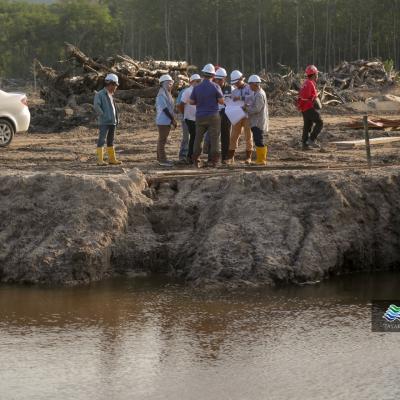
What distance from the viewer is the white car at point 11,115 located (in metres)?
18.4

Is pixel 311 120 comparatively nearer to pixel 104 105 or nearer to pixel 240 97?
pixel 240 97

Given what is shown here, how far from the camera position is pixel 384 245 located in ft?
40.1

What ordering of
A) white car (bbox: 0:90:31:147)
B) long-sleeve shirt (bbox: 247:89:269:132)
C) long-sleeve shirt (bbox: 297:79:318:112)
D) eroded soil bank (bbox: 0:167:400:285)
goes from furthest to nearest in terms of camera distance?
white car (bbox: 0:90:31:147)
long-sleeve shirt (bbox: 297:79:318:112)
long-sleeve shirt (bbox: 247:89:269:132)
eroded soil bank (bbox: 0:167:400:285)

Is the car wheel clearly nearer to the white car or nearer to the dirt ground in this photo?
the white car

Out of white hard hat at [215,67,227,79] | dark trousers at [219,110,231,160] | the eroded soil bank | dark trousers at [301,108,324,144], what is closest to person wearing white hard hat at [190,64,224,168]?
white hard hat at [215,67,227,79]

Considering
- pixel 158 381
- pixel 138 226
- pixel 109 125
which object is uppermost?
pixel 109 125

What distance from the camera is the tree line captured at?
2835 inches

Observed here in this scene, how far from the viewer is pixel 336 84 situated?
121ft

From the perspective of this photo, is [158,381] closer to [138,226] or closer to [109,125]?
[138,226]

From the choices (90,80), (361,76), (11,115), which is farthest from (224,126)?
(361,76)

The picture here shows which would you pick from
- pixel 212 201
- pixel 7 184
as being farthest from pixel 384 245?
pixel 7 184

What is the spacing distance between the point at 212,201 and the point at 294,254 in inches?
56.7

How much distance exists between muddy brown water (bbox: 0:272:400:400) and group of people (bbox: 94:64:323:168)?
3639 mm

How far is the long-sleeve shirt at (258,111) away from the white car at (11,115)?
5.77 m
